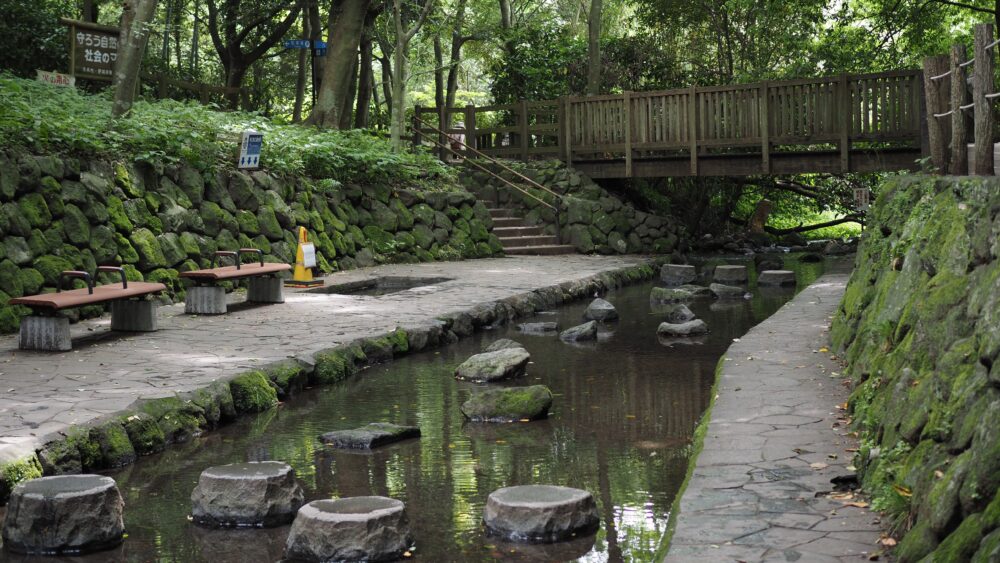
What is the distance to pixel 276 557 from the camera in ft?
18.1

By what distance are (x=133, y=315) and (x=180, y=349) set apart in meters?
1.28

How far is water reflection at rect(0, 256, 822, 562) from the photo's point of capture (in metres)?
5.66

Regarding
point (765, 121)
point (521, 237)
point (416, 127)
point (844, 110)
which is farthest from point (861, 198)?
point (416, 127)

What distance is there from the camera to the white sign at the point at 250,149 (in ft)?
49.5

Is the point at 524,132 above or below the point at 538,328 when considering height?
above

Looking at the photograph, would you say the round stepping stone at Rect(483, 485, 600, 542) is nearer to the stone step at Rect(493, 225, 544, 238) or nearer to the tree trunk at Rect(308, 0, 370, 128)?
the tree trunk at Rect(308, 0, 370, 128)

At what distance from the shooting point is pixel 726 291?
55.2 feet

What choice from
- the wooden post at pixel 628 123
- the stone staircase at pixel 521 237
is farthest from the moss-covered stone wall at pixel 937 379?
the wooden post at pixel 628 123

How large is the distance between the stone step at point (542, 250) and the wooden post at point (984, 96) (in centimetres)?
1436

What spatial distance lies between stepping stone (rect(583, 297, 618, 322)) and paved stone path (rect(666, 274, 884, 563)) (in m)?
4.61

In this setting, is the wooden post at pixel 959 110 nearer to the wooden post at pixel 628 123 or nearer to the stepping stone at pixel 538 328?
the stepping stone at pixel 538 328

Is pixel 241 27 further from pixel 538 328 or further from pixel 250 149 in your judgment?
pixel 538 328

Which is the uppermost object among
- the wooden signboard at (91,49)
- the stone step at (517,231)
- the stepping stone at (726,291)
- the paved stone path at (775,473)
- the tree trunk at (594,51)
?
the tree trunk at (594,51)

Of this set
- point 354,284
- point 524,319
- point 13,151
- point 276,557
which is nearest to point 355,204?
point 354,284
